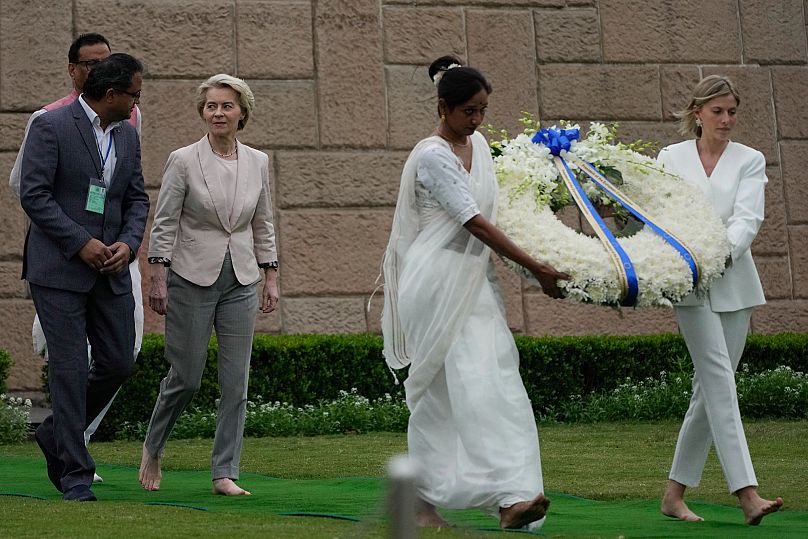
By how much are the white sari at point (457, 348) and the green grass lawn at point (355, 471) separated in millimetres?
277

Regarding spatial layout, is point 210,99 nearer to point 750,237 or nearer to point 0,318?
point 750,237

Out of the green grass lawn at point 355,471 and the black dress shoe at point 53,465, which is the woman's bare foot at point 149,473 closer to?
the green grass lawn at point 355,471

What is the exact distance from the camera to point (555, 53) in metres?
13.0

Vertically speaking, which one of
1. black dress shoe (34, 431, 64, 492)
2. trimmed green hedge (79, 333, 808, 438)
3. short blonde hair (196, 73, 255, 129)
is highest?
short blonde hair (196, 73, 255, 129)

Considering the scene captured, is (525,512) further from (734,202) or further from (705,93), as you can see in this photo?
(705,93)

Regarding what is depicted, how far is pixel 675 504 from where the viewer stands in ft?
20.8

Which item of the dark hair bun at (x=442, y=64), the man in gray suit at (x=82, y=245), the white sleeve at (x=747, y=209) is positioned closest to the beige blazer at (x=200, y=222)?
the man in gray suit at (x=82, y=245)

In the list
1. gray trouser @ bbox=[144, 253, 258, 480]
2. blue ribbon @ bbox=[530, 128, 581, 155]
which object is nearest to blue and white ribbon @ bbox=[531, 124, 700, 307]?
blue ribbon @ bbox=[530, 128, 581, 155]

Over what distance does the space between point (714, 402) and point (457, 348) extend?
126cm

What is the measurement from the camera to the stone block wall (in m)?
12.0

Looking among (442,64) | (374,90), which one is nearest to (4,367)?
(374,90)

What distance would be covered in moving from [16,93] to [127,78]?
5307mm

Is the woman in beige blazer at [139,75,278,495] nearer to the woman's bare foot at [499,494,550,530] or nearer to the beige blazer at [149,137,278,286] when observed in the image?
the beige blazer at [149,137,278,286]

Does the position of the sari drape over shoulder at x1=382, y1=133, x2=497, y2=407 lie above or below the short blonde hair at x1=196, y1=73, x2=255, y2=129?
below
